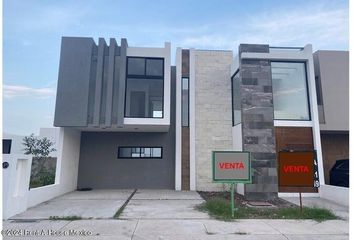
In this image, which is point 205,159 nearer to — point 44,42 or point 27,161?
point 27,161

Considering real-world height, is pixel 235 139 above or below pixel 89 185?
above

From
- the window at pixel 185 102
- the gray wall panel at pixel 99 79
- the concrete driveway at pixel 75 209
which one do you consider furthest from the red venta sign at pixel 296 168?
the gray wall panel at pixel 99 79

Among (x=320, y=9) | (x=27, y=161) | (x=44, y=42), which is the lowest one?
(x=27, y=161)

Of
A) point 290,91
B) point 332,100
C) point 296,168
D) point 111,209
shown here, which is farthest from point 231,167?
point 332,100

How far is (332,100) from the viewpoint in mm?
11711

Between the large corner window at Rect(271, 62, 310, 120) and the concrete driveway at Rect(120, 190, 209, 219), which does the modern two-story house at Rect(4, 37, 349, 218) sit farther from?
the concrete driveway at Rect(120, 190, 209, 219)

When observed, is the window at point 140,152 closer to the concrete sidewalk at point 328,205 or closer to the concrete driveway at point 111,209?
the concrete driveway at point 111,209

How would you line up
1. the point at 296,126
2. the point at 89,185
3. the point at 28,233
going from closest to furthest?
the point at 28,233
the point at 296,126
the point at 89,185

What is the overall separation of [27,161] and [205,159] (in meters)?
8.02

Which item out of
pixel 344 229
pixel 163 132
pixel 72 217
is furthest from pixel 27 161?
pixel 344 229

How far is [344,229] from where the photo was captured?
18.5 ft

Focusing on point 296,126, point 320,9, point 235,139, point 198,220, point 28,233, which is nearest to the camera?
point 28,233

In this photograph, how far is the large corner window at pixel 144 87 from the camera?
11359 millimetres

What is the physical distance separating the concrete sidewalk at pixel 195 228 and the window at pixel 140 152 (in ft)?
24.0
